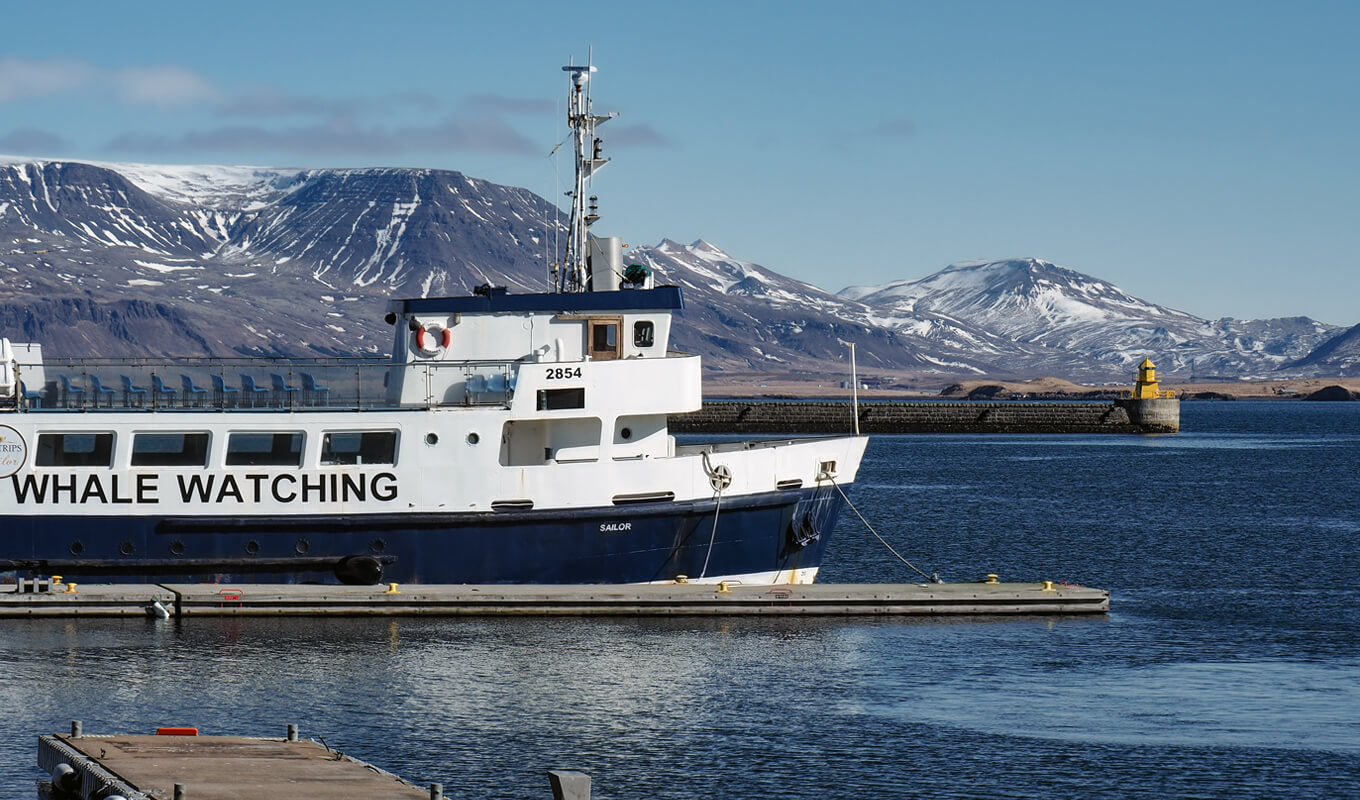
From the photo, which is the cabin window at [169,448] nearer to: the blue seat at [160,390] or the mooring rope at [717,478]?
the blue seat at [160,390]

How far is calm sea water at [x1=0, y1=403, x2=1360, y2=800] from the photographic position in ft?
74.7

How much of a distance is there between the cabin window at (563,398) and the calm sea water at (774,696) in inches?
169

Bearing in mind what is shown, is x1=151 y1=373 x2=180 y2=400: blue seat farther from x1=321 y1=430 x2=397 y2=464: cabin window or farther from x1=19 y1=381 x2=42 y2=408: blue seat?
x1=321 y1=430 x2=397 y2=464: cabin window

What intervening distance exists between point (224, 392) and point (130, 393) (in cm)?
191

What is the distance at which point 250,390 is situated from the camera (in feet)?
112

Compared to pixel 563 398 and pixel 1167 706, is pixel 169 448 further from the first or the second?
pixel 1167 706

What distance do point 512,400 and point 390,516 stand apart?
3284mm

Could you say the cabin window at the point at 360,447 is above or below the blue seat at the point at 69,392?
below

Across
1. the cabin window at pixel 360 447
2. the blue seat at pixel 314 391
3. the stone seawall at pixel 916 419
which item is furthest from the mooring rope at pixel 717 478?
the stone seawall at pixel 916 419

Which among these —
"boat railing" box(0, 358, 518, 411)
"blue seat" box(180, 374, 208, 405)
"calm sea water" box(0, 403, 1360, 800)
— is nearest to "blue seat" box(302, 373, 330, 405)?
"boat railing" box(0, 358, 518, 411)

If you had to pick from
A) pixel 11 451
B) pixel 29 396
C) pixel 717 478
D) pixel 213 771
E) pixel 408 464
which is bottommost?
pixel 213 771

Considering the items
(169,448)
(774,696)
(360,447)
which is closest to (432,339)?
(360,447)

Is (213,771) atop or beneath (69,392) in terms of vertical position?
beneath

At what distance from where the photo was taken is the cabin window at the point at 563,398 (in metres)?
33.8
